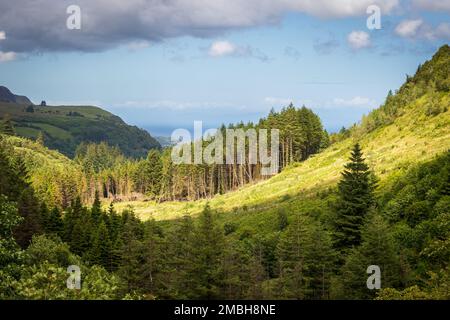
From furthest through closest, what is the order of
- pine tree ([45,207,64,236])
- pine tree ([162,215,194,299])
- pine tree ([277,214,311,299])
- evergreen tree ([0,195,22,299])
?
pine tree ([45,207,64,236]), pine tree ([162,215,194,299]), pine tree ([277,214,311,299]), evergreen tree ([0,195,22,299])

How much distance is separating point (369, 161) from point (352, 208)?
35.2m

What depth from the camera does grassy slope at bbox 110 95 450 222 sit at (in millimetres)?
61781

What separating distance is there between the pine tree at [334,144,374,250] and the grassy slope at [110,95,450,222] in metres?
17.9

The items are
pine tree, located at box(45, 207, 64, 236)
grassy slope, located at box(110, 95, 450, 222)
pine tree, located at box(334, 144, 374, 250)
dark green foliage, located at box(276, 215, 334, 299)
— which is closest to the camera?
dark green foliage, located at box(276, 215, 334, 299)

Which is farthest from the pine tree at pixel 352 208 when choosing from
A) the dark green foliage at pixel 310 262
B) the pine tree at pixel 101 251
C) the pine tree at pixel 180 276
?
the pine tree at pixel 101 251

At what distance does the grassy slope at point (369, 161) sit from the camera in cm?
6178

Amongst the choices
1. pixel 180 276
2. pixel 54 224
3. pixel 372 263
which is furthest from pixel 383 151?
pixel 180 276

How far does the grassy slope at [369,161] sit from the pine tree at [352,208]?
17.9 metres

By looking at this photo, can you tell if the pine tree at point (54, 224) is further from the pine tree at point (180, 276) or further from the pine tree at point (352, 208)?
the pine tree at point (352, 208)

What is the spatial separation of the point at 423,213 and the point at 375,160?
3330 centimetres

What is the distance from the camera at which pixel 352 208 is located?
37.3 metres

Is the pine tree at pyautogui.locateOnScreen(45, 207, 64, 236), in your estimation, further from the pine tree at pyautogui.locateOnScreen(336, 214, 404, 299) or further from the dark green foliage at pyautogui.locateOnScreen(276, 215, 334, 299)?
the pine tree at pyautogui.locateOnScreen(336, 214, 404, 299)

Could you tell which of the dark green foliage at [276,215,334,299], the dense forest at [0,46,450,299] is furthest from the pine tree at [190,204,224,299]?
the dark green foliage at [276,215,334,299]
